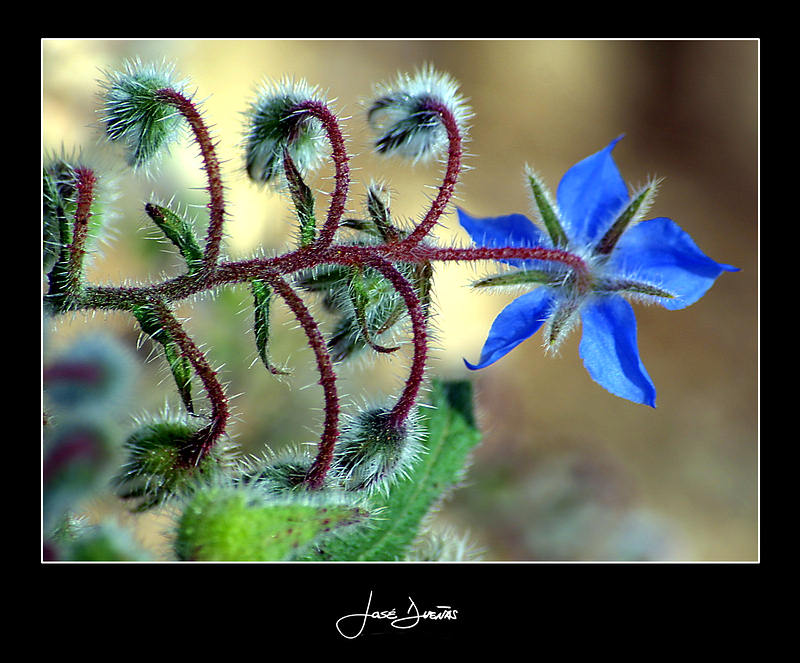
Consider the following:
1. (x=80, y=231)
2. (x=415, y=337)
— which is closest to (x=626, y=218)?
(x=415, y=337)

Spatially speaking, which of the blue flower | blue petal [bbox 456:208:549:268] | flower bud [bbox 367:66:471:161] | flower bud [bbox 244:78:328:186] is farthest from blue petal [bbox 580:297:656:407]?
flower bud [bbox 244:78:328:186]

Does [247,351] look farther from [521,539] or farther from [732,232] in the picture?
[732,232]

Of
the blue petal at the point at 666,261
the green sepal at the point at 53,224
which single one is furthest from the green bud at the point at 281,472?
the blue petal at the point at 666,261

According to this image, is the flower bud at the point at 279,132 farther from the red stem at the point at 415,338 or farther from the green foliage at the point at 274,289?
the red stem at the point at 415,338

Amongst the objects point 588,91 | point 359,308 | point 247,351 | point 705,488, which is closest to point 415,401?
point 359,308

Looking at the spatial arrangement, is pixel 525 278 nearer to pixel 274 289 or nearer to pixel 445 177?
pixel 445 177
